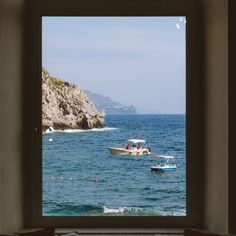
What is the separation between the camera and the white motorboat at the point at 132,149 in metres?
3.24

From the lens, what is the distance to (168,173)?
3.25 meters

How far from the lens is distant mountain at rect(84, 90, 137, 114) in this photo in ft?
10.6

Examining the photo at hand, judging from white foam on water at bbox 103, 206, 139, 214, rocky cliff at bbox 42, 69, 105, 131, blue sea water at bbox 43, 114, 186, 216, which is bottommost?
white foam on water at bbox 103, 206, 139, 214

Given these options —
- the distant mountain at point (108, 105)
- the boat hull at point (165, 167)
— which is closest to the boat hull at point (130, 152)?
the boat hull at point (165, 167)
